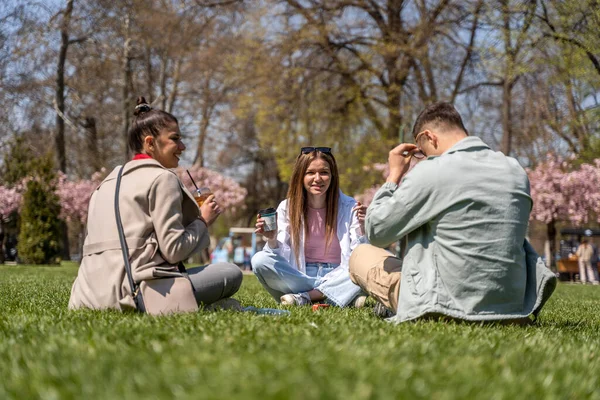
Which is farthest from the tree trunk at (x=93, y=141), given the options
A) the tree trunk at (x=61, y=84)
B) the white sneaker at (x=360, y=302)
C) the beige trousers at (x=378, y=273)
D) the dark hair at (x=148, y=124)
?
the beige trousers at (x=378, y=273)

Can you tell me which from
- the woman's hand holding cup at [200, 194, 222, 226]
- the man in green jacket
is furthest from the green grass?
the woman's hand holding cup at [200, 194, 222, 226]

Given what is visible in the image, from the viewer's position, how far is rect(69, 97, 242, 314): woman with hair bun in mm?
4578

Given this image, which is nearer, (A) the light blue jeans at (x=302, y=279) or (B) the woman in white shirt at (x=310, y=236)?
(A) the light blue jeans at (x=302, y=279)

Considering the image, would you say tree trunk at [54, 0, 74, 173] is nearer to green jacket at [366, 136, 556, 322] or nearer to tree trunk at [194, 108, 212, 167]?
tree trunk at [194, 108, 212, 167]

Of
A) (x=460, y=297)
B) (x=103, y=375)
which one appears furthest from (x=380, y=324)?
(x=103, y=375)

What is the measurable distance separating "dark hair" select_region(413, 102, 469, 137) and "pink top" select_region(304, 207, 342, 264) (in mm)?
2636

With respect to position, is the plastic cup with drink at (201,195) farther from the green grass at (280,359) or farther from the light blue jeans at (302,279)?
the light blue jeans at (302,279)

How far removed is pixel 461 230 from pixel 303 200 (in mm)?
3028

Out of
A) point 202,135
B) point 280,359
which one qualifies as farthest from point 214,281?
point 202,135

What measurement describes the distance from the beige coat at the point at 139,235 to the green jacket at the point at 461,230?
1217 millimetres

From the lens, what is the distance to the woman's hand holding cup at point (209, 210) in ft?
16.5

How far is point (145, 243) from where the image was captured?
182 inches

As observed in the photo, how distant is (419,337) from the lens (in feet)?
12.1

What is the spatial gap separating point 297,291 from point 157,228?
2606 mm
